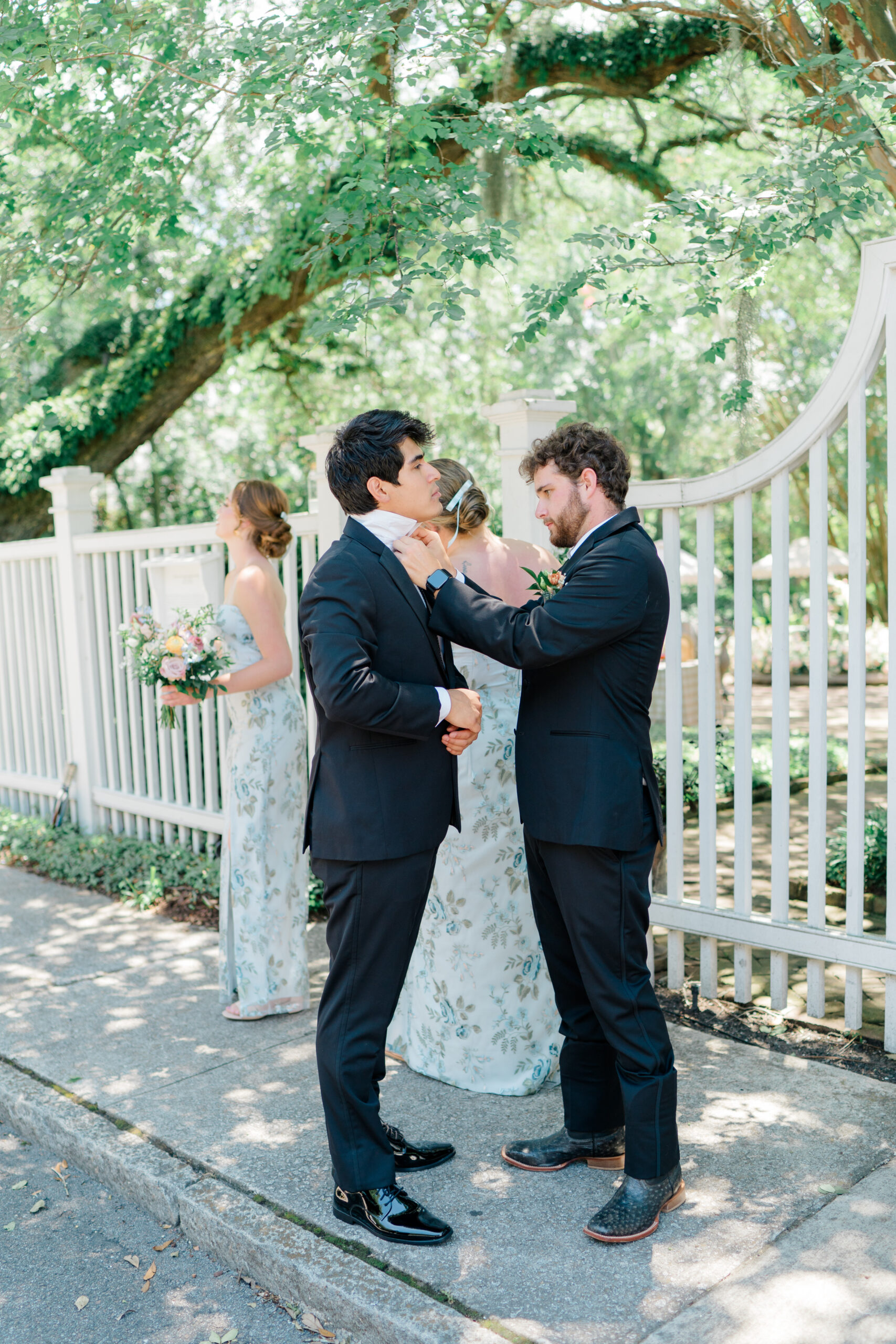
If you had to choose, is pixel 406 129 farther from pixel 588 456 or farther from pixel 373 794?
pixel 373 794

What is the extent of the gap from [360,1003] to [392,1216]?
20.7 inches

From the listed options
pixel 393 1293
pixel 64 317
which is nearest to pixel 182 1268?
pixel 393 1293

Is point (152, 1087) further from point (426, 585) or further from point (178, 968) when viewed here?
point (426, 585)

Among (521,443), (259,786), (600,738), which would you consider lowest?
(259,786)

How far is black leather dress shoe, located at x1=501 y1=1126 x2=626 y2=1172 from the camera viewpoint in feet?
10.2

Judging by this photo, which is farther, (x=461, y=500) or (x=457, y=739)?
(x=461, y=500)

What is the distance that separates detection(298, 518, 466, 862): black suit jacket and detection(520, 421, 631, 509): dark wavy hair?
500 mm

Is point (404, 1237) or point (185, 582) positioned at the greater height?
point (185, 582)

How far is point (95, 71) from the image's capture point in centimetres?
511

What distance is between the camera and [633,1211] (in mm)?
2762

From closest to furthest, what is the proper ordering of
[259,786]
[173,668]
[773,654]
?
[773,654] → [173,668] → [259,786]

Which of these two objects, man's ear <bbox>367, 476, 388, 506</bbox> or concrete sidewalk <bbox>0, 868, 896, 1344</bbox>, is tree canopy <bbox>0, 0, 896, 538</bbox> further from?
concrete sidewalk <bbox>0, 868, 896, 1344</bbox>

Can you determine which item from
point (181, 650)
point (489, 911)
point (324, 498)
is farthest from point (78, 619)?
point (489, 911)

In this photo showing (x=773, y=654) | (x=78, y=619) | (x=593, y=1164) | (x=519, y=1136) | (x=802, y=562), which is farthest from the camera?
(x=802, y=562)
